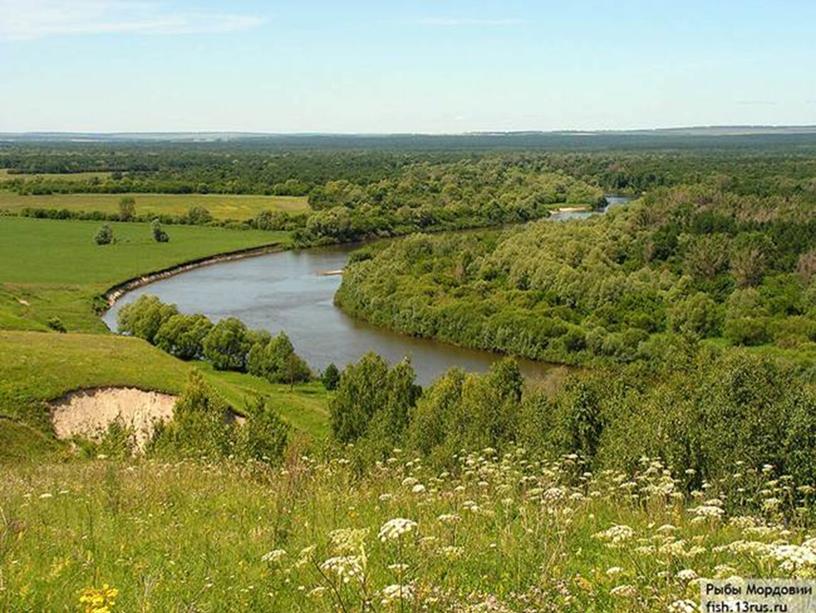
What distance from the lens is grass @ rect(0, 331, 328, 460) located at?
22719 millimetres

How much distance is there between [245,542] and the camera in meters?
5.96

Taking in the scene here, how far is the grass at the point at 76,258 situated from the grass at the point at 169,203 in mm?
8814

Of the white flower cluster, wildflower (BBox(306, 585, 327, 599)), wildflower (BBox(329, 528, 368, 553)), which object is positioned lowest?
wildflower (BBox(306, 585, 327, 599))

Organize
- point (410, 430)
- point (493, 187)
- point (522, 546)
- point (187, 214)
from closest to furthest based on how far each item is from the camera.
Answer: point (522, 546) < point (410, 430) < point (187, 214) < point (493, 187)

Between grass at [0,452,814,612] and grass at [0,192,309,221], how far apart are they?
99258 millimetres

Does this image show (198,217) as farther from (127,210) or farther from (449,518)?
(449,518)

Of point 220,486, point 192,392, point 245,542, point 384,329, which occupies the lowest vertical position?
point 384,329

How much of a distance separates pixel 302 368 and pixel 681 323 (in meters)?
25.4

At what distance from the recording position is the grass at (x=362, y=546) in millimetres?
4070

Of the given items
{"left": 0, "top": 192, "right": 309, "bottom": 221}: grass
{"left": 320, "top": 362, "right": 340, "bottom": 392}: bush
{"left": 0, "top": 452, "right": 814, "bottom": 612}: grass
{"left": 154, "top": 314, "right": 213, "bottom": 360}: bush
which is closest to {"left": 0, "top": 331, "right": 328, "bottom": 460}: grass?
{"left": 320, "top": 362, "right": 340, "bottom": 392}: bush

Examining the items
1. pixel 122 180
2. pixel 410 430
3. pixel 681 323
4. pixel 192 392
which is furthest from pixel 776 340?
pixel 122 180

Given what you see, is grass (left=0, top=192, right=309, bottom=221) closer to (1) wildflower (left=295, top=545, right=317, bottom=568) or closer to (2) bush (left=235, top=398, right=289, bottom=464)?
(2) bush (left=235, top=398, right=289, bottom=464)

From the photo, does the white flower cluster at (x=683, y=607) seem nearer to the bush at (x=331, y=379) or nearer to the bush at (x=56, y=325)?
the bush at (x=331, y=379)

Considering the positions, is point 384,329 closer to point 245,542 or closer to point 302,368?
point 302,368
